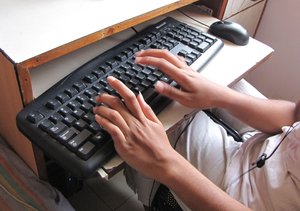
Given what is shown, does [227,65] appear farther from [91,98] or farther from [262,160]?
[91,98]

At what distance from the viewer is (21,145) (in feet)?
2.29

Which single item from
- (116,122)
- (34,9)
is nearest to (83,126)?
(116,122)

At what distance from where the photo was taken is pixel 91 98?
0.62 metres

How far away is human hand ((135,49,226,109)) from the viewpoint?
669 millimetres

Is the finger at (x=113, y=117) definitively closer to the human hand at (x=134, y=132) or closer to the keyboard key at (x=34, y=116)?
the human hand at (x=134, y=132)

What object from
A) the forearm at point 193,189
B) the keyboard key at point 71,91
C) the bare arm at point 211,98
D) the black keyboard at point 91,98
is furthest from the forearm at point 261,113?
the keyboard key at point 71,91

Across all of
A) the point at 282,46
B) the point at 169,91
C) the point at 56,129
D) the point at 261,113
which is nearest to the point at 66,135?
the point at 56,129

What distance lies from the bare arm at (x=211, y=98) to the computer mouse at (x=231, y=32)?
193 millimetres

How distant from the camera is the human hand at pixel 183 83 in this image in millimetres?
669

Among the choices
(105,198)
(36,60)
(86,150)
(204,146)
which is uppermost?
(36,60)

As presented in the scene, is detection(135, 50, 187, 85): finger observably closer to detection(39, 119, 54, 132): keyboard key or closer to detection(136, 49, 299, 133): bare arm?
detection(136, 49, 299, 133): bare arm

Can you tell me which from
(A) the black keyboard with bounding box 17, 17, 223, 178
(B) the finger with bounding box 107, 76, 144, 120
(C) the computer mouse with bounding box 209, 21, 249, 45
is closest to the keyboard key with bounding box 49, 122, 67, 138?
(A) the black keyboard with bounding box 17, 17, 223, 178

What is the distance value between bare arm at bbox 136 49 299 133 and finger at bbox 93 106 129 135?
0.40 ft

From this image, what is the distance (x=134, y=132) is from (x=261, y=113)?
1.19ft
